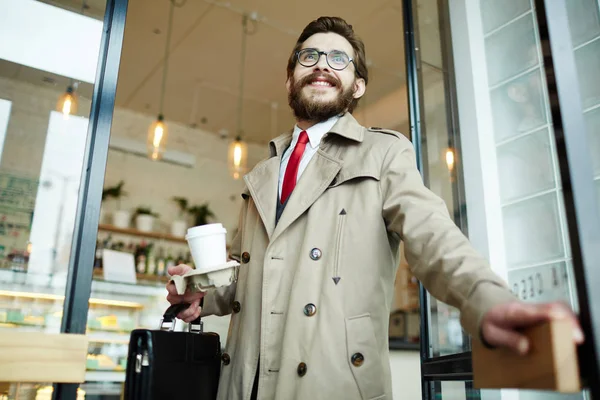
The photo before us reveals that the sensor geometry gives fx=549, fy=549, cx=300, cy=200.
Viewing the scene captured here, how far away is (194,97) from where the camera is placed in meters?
6.77

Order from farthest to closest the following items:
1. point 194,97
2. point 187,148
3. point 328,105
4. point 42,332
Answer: point 187,148
point 194,97
point 328,105
point 42,332

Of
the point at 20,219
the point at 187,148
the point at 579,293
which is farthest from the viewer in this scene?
the point at 187,148

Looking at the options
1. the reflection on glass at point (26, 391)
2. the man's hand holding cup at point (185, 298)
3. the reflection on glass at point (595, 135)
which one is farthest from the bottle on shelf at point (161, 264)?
the reflection on glass at point (595, 135)

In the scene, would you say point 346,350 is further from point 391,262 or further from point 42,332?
point 42,332

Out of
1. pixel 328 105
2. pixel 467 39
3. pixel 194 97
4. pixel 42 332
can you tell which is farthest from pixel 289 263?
pixel 194 97

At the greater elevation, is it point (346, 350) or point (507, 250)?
point (507, 250)

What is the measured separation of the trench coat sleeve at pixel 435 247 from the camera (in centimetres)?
98

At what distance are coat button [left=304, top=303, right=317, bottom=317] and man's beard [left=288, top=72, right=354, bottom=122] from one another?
2.22 ft

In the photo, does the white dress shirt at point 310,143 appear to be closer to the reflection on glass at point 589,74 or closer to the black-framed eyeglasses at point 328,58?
the black-framed eyeglasses at point 328,58

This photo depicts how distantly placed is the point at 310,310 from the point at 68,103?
0.96 meters

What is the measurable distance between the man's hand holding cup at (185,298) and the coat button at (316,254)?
0.43m

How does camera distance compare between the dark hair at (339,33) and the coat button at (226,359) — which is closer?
the coat button at (226,359)

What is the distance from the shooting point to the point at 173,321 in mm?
1733

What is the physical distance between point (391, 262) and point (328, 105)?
0.58 m
